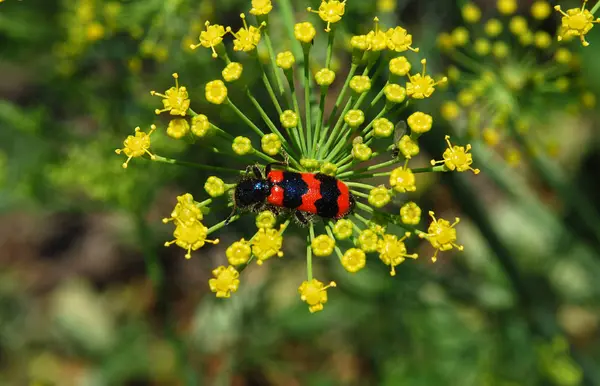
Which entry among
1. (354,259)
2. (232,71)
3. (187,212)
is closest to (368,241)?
(354,259)

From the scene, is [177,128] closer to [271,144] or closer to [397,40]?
[271,144]

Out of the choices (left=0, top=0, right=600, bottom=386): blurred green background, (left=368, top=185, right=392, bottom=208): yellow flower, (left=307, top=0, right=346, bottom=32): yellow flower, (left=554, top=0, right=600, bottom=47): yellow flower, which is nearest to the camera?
(left=368, top=185, right=392, bottom=208): yellow flower

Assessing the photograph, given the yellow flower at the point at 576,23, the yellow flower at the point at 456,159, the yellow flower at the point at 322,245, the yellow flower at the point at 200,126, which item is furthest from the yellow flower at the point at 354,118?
the yellow flower at the point at 576,23

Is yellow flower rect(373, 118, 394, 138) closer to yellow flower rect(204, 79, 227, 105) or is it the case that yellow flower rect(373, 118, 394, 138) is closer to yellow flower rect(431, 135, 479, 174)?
yellow flower rect(431, 135, 479, 174)

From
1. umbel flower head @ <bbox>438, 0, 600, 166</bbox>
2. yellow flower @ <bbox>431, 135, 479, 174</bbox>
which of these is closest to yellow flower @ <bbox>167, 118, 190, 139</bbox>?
yellow flower @ <bbox>431, 135, 479, 174</bbox>

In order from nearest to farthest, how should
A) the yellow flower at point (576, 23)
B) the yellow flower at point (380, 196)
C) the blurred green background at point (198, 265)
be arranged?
the yellow flower at point (380, 196) < the yellow flower at point (576, 23) < the blurred green background at point (198, 265)

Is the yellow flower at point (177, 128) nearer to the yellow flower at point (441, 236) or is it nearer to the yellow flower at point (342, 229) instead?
the yellow flower at point (342, 229)
